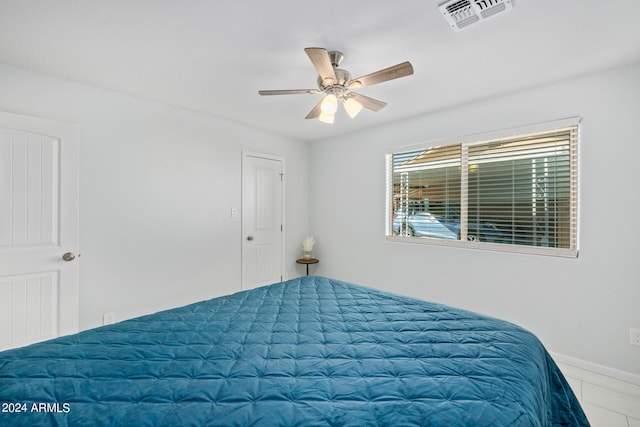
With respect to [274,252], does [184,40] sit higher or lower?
higher

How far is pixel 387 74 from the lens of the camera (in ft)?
6.09

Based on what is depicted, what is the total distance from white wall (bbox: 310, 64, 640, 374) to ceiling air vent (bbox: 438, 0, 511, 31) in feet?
4.61

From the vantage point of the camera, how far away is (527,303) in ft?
8.88

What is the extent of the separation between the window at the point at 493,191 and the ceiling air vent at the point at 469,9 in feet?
4.73

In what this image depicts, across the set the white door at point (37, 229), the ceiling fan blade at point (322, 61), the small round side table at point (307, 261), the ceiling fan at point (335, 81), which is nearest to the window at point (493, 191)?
the small round side table at point (307, 261)

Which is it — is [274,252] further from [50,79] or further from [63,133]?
[50,79]

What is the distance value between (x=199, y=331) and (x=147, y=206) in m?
2.03

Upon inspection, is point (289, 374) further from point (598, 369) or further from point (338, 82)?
point (598, 369)

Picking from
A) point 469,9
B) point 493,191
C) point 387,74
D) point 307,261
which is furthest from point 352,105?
point 307,261

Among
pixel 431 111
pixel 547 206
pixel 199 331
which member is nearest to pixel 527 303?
pixel 547 206

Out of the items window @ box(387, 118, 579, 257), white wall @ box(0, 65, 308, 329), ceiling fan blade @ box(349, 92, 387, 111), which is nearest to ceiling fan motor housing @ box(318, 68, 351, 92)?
ceiling fan blade @ box(349, 92, 387, 111)

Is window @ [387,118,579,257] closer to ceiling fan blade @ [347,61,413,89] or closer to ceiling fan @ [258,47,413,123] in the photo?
ceiling fan @ [258,47,413,123]

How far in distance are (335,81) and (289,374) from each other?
1.79 metres

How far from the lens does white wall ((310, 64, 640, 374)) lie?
2.25 meters
